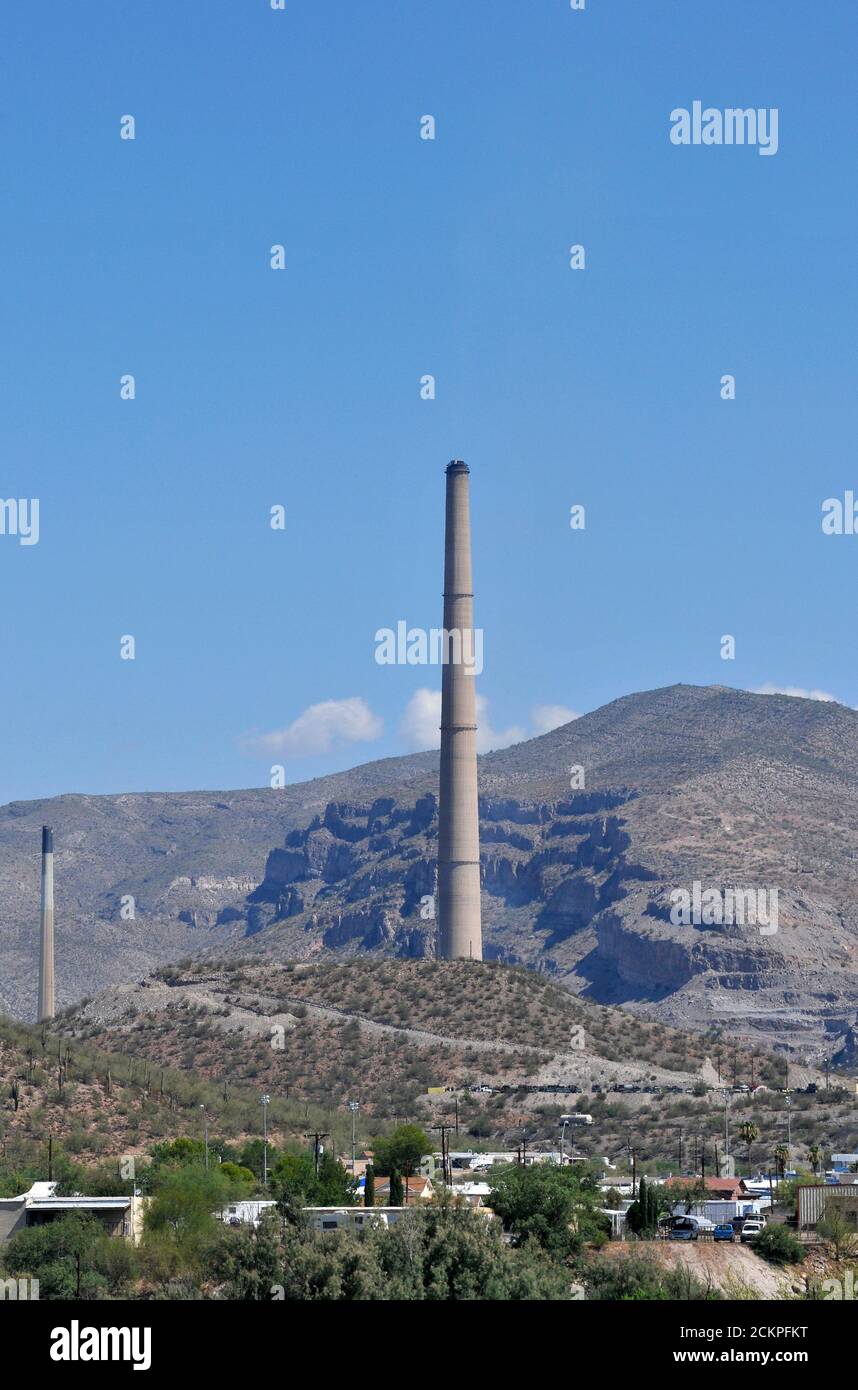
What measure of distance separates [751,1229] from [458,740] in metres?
61.4

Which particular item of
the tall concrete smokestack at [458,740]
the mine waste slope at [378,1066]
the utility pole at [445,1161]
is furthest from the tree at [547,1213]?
the tall concrete smokestack at [458,740]

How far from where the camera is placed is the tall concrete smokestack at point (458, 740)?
323ft

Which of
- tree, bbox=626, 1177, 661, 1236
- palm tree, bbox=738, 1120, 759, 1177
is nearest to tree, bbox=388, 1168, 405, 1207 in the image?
tree, bbox=626, 1177, 661, 1236

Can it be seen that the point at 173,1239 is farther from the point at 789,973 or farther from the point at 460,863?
the point at 789,973

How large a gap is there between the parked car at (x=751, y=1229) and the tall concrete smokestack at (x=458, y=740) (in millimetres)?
59096

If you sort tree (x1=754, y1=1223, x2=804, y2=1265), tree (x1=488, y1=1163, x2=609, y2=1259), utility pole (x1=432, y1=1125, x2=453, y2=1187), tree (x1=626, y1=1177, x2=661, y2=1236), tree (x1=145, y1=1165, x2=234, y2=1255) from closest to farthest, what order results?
tree (x1=754, y1=1223, x2=804, y2=1265) → tree (x1=488, y1=1163, x2=609, y2=1259) → tree (x1=145, y1=1165, x2=234, y2=1255) → tree (x1=626, y1=1177, x2=661, y2=1236) → utility pole (x1=432, y1=1125, x2=453, y2=1187)

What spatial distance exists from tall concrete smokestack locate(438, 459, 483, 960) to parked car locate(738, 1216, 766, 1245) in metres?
59.1

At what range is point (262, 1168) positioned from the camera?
57.7 metres

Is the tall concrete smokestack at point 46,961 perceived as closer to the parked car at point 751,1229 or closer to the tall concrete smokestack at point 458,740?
the tall concrete smokestack at point 458,740

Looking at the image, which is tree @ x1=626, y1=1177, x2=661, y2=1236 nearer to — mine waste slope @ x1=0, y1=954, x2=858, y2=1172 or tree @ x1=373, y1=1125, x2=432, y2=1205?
tree @ x1=373, y1=1125, x2=432, y2=1205

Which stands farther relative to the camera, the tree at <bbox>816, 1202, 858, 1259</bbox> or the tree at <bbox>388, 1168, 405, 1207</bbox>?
the tree at <bbox>388, 1168, 405, 1207</bbox>

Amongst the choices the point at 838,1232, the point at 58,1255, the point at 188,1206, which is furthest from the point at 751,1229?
the point at 58,1255

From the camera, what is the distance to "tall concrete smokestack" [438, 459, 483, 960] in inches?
3875

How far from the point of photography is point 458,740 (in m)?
100
